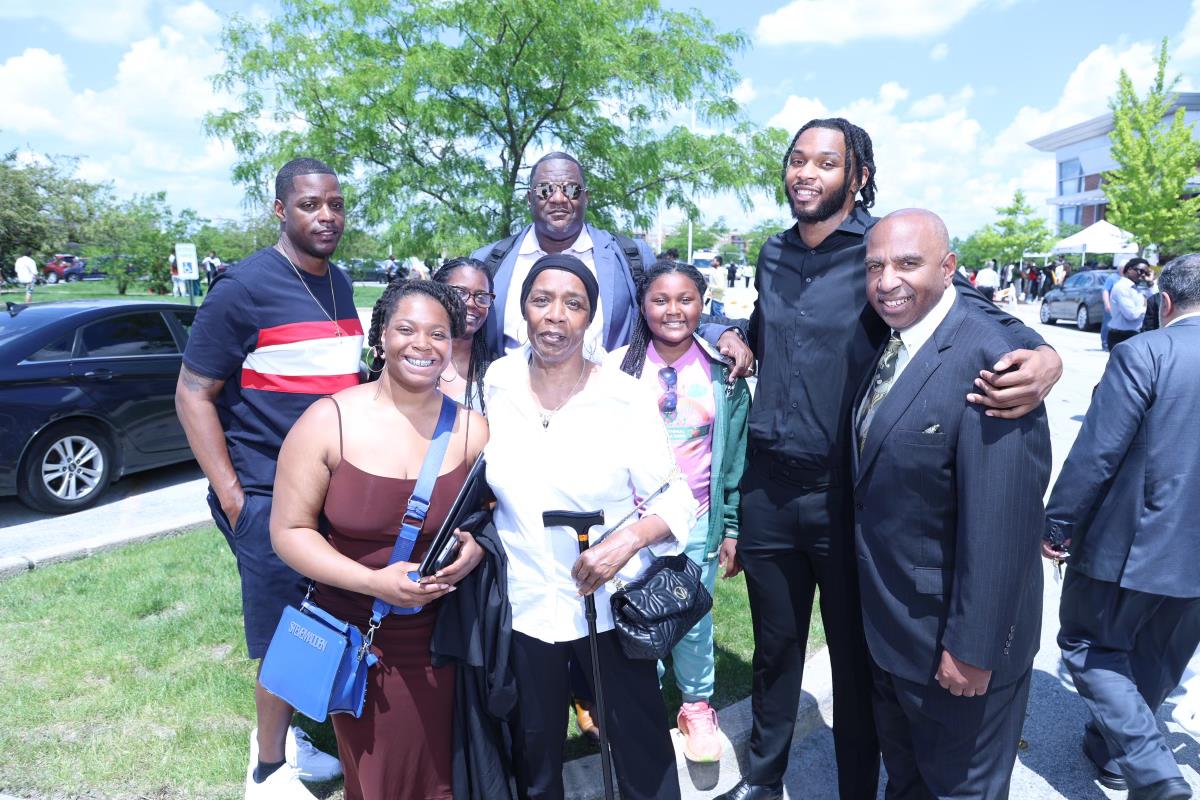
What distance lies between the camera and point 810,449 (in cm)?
283

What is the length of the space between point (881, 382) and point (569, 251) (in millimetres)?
1770

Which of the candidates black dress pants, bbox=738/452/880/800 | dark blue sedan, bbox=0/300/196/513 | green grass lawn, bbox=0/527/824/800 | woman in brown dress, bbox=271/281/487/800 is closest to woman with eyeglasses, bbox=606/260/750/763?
black dress pants, bbox=738/452/880/800

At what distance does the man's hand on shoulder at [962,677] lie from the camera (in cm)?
220

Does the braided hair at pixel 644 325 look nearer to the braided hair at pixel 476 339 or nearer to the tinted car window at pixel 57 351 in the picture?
the braided hair at pixel 476 339

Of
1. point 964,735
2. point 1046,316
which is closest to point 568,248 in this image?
point 964,735

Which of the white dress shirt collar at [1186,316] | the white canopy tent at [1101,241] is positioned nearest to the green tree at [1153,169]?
the white canopy tent at [1101,241]

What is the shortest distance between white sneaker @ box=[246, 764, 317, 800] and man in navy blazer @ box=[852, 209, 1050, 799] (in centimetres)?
225

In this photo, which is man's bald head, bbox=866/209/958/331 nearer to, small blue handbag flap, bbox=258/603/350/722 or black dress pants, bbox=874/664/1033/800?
black dress pants, bbox=874/664/1033/800

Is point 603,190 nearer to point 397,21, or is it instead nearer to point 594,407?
point 397,21

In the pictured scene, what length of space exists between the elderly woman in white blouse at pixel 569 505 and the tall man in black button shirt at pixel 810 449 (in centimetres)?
59

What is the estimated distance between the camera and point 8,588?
16.7ft

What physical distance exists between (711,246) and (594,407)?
69.0 meters

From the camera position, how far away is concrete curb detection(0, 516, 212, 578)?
5.43 m

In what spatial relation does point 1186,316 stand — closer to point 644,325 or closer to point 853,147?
point 853,147
